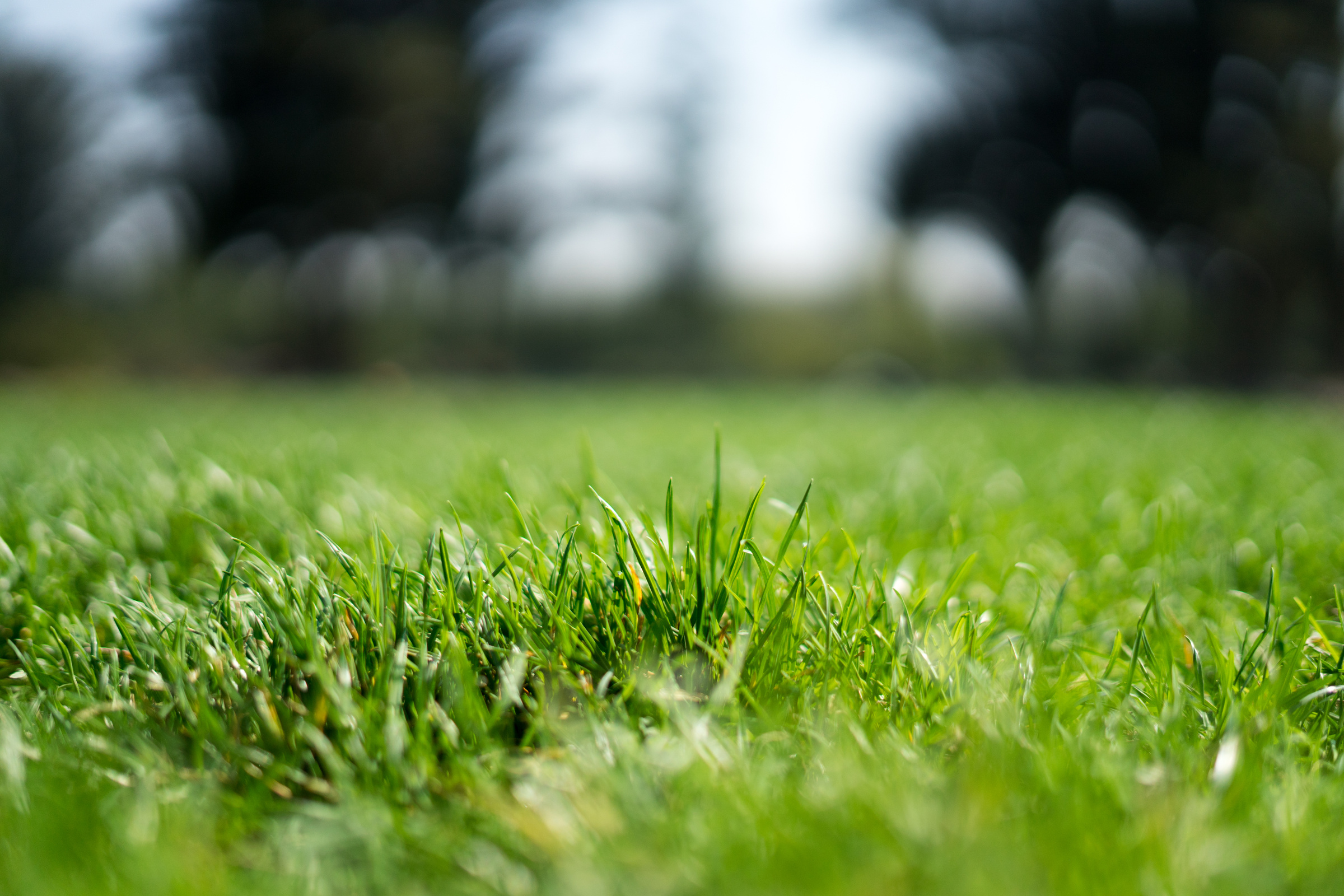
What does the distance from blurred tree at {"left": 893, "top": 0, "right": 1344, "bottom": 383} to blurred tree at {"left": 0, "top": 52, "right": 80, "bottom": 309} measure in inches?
1007

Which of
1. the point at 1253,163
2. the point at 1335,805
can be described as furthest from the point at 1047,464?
the point at 1253,163

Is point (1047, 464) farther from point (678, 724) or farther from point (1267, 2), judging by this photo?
point (1267, 2)

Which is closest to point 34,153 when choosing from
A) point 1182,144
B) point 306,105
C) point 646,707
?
point 306,105

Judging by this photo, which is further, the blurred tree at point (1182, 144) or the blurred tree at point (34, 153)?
the blurred tree at point (34, 153)

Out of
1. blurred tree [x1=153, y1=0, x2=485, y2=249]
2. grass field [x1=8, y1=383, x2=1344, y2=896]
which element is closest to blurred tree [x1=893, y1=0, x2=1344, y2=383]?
blurred tree [x1=153, y1=0, x2=485, y2=249]

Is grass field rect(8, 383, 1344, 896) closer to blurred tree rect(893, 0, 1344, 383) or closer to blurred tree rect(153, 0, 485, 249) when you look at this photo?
blurred tree rect(153, 0, 485, 249)

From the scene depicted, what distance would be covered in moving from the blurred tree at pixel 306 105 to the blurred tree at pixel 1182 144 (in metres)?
12.6

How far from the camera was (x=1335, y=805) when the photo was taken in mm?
821

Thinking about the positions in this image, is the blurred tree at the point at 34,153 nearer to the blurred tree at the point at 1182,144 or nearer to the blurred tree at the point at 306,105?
the blurred tree at the point at 306,105

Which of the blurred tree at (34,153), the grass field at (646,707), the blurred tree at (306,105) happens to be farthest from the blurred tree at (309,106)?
the grass field at (646,707)

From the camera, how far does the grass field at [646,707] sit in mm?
688

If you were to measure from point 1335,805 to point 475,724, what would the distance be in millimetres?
928

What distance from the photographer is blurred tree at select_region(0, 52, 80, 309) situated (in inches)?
949

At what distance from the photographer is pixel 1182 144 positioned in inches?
723
